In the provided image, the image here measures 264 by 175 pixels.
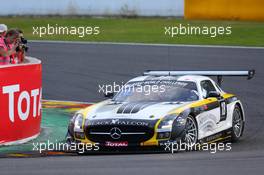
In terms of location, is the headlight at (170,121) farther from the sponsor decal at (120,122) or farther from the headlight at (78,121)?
the headlight at (78,121)

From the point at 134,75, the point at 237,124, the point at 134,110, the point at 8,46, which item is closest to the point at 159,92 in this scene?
the point at 134,110

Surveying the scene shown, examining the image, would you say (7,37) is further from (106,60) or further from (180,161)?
(106,60)

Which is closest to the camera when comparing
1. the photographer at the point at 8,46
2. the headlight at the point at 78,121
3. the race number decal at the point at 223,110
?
the headlight at the point at 78,121

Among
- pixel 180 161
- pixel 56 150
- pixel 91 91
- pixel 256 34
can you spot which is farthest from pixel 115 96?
pixel 256 34

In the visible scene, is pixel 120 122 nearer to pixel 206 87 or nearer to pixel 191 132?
pixel 191 132

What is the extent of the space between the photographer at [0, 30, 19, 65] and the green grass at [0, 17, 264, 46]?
14.9 metres

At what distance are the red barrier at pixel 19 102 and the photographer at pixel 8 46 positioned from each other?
0.93 ft

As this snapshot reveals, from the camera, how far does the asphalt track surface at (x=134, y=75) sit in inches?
385

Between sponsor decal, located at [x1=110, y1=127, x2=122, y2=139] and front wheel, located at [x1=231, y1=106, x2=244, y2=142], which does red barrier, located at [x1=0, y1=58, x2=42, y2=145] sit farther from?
front wheel, located at [x1=231, y1=106, x2=244, y2=142]

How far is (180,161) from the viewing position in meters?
10.5

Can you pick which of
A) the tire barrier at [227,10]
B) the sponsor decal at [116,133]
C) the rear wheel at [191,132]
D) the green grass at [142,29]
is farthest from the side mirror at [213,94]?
the tire barrier at [227,10]

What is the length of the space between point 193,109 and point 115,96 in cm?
153

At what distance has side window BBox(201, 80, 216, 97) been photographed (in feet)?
47.2

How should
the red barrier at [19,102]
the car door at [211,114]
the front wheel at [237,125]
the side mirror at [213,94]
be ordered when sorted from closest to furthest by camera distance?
the red barrier at [19,102]
the car door at [211,114]
the side mirror at [213,94]
the front wheel at [237,125]
